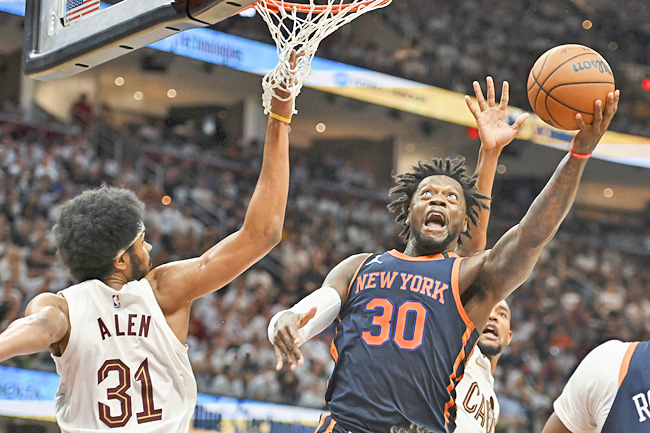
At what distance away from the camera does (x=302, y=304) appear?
3.31 meters

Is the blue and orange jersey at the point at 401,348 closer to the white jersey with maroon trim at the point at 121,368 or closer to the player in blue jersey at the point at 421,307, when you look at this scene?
the player in blue jersey at the point at 421,307

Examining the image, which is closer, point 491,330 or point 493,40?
point 491,330

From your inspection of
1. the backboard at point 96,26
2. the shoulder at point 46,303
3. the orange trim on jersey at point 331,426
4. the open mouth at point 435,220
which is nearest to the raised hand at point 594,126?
the open mouth at point 435,220

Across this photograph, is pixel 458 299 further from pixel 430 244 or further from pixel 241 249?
pixel 241 249

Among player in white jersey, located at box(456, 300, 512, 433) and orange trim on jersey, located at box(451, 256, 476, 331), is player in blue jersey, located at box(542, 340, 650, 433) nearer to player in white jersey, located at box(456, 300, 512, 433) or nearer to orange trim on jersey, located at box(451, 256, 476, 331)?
orange trim on jersey, located at box(451, 256, 476, 331)

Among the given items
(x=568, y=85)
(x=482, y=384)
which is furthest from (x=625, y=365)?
(x=482, y=384)

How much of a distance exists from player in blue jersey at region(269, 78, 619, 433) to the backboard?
1.25 meters

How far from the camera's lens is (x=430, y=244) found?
145 inches

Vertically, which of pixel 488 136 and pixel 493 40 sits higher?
pixel 493 40

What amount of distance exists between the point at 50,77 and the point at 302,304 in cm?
170

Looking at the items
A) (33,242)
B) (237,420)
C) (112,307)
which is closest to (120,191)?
(112,307)

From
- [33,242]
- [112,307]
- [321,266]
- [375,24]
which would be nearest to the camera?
[112,307]

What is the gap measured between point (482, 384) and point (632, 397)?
1.77 m

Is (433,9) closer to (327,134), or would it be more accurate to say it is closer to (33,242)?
(327,134)
